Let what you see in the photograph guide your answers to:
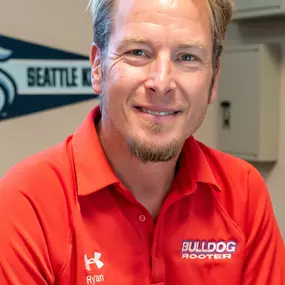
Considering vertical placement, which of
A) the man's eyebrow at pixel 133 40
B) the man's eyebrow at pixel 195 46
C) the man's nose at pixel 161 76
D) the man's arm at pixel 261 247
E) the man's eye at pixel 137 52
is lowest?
the man's arm at pixel 261 247

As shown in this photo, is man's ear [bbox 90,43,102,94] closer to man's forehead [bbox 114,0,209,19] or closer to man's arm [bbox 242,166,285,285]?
man's forehead [bbox 114,0,209,19]

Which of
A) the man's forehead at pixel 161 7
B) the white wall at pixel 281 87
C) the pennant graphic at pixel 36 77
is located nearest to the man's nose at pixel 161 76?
the man's forehead at pixel 161 7

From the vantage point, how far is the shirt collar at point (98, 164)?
3.78 feet

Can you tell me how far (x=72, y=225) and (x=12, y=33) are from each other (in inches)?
49.8

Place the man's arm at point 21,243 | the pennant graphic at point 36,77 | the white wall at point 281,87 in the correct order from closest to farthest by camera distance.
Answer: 1. the man's arm at point 21,243
2. the pennant graphic at point 36,77
3. the white wall at point 281,87

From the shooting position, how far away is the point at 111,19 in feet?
3.89

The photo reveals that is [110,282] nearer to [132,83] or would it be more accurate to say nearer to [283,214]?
[132,83]

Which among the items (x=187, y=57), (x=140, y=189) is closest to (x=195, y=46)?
(x=187, y=57)

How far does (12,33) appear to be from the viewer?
2156mm

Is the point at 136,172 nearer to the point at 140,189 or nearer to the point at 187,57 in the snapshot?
the point at 140,189

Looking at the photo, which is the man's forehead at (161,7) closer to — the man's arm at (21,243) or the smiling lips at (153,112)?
the smiling lips at (153,112)

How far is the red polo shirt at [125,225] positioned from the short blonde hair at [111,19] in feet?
0.66

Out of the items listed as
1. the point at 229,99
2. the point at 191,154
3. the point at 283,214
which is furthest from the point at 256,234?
the point at 229,99

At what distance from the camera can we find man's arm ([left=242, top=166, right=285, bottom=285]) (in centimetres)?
129
